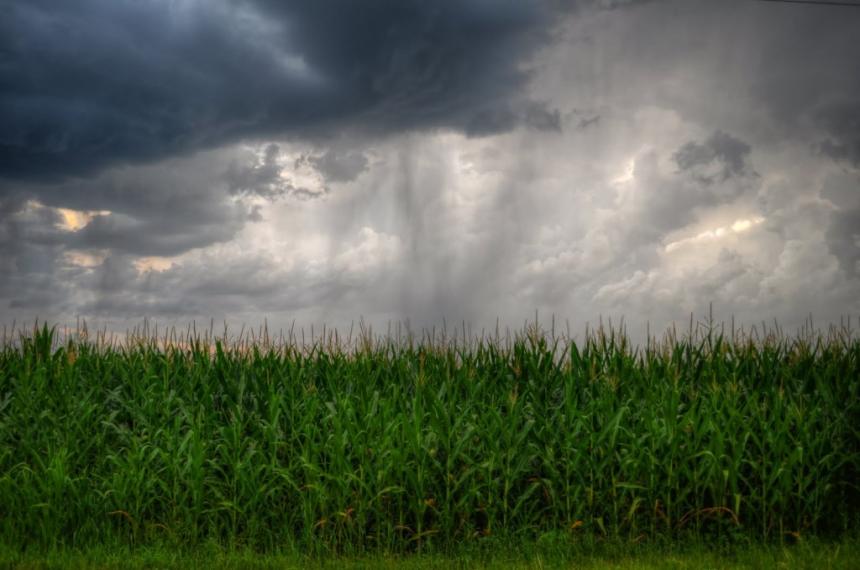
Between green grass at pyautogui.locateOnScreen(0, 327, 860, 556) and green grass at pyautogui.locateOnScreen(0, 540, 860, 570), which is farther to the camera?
green grass at pyautogui.locateOnScreen(0, 327, 860, 556)

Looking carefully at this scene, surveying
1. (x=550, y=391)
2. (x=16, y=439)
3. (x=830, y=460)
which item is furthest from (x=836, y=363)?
(x=16, y=439)

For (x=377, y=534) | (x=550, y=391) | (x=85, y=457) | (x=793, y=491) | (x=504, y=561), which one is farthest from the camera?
(x=550, y=391)

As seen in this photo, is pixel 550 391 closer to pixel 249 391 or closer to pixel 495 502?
pixel 495 502

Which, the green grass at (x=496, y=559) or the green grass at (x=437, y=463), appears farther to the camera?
the green grass at (x=437, y=463)

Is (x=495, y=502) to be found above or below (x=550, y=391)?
below

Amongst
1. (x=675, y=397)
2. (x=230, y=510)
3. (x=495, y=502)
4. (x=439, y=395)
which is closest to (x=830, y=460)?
(x=675, y=397)

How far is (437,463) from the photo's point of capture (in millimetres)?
9844

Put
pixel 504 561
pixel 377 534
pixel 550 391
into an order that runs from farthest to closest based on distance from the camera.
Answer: pixel 550 391, pixel 377 534, pixel 504 561

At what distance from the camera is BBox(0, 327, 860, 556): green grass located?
32.2ft

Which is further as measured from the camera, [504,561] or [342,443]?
[342,443]

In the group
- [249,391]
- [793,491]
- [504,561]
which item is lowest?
[504,561]

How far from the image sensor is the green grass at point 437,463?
9.83 metres

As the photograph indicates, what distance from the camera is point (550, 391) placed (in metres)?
12.0

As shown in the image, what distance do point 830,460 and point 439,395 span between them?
5.51m
